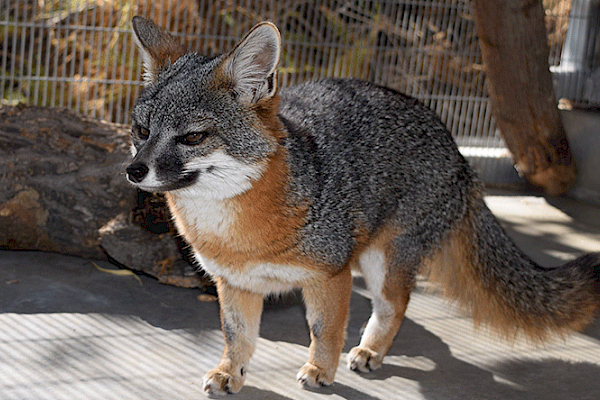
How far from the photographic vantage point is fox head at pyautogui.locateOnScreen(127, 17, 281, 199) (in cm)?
250

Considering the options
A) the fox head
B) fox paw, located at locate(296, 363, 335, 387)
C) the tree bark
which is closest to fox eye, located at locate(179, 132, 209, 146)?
the fox head

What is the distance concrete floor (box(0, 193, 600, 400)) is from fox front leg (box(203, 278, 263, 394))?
0.09 meters

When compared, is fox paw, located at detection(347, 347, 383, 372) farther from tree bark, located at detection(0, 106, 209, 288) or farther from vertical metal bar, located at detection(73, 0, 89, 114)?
vertical metal bar, located at detection(73, 0, 89, 114)

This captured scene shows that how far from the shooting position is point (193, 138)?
255cm

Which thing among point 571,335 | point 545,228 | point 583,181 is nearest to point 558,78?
point 583,181

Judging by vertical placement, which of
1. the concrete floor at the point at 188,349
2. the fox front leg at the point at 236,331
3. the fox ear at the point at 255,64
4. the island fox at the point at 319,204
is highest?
the fox ear at the point at 255,64

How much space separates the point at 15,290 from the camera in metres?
3.77

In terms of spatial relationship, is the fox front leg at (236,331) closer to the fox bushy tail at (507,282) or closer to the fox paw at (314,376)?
the fox paw at (314,376)

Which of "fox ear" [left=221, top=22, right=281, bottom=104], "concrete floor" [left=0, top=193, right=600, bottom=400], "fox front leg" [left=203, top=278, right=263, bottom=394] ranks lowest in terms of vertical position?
"concrete floor" [left=0, top=193, right=600, bottom=400]

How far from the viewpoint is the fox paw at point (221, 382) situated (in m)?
2.92

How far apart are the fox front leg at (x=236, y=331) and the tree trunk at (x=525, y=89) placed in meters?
3.82

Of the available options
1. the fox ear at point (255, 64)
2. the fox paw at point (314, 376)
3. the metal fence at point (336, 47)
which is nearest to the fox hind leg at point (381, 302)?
the fox paw at point (314, 376)

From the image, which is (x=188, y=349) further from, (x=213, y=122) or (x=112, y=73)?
(x=112, y=73)

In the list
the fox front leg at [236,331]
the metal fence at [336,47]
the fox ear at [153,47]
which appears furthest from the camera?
the metal fence at [336,47]
